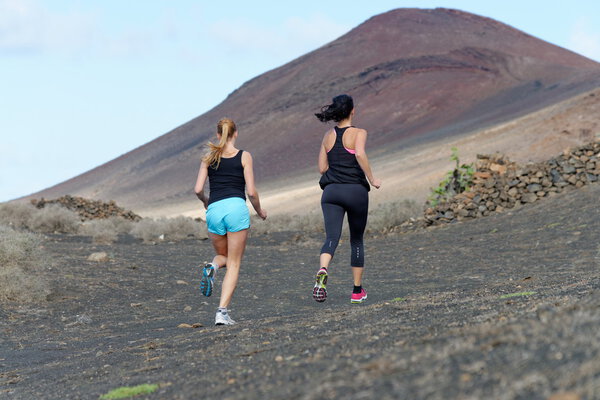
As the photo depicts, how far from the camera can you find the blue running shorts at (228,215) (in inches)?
296

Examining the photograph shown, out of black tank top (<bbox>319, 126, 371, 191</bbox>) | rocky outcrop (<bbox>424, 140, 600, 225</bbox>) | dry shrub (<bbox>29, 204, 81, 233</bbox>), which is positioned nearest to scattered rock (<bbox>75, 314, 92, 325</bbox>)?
black tank top (<bbox>319, 126, 371, 191</bbox>)

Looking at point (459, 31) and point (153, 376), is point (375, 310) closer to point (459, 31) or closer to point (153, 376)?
point (153, 376)

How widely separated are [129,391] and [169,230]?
1846 cm

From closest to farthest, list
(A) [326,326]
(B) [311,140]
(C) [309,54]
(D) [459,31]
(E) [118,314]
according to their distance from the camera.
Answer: (A) [326,326] < (E) [118,314] < (B) [311,140] < (D) [459,31] < (C) [309,54]

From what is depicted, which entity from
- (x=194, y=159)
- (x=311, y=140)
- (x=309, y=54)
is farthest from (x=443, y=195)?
(x=309, y=54)

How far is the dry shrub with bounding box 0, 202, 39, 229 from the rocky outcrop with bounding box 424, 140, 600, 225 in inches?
488

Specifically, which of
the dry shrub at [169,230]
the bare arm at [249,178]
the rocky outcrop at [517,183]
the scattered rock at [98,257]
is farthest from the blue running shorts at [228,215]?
the dry shrub at [169,230]

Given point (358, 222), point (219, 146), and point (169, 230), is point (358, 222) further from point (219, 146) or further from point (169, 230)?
point (169, 230)

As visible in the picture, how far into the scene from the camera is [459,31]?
93.1 m

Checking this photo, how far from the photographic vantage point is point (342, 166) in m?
8.31

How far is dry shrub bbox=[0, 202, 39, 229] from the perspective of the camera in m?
26.2

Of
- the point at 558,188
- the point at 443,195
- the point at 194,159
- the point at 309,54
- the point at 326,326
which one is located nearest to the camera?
the point at 326,326

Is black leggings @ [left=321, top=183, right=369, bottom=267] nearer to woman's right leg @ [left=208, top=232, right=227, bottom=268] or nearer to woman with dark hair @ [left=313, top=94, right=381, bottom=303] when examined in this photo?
woman with dark hair @ [left=313, top=94, right=381, bottom=303]

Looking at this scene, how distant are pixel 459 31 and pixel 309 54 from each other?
17660 millimetres
